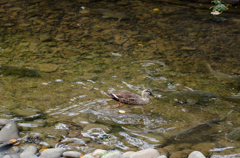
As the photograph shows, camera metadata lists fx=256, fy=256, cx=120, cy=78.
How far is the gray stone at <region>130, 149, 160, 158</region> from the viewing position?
3.61 meters

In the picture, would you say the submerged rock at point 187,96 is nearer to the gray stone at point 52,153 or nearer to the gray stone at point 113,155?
the gray stone at point 113,155

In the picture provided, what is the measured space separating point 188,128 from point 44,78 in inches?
133

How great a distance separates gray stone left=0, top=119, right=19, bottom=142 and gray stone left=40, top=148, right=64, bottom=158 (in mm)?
691

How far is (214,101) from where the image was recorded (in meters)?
5.28

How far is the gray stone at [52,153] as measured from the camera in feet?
11.8

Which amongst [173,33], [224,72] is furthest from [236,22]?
[224,72]

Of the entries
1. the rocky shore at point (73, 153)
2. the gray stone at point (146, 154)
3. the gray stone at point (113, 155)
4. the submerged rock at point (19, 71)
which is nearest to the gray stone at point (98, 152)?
the rocky shore at point (73, 153)

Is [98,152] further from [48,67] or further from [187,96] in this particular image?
[48,67]

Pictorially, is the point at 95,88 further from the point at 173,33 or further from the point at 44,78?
the point at 173,33

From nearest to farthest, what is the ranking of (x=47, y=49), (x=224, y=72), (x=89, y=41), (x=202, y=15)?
(x=224, y=72) → (x=47, y=49) → (x=89, y=41) → (x=202, y=15)

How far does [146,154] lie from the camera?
363cm

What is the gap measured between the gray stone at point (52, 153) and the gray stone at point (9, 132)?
691 mm

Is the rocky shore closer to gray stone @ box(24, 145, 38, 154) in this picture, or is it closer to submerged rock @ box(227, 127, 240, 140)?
gray stone @ box(24, 145, 38, 154)

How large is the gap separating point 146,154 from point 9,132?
214 centimetres
